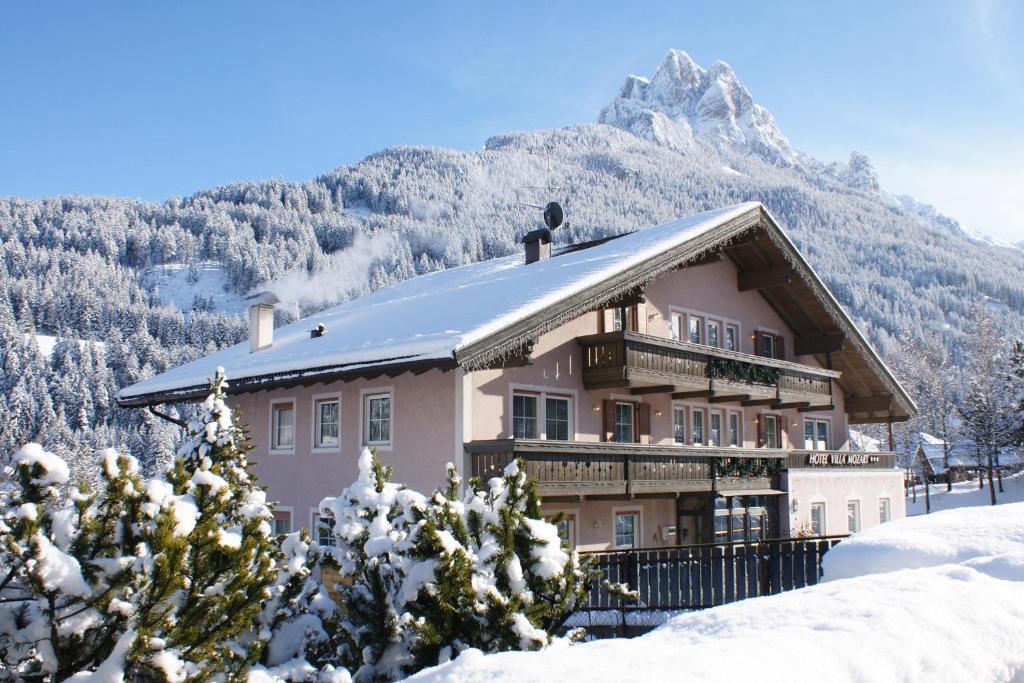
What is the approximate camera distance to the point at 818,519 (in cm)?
2652

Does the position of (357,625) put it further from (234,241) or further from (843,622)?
(234,241)

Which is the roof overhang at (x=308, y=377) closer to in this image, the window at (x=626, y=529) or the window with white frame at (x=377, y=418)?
the window with white frame at (x=377, y=418)

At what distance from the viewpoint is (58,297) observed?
136 m

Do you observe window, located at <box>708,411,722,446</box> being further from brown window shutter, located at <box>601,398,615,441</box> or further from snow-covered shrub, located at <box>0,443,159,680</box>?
snow-covered shrub, located at <box>0,443,159,680</box>

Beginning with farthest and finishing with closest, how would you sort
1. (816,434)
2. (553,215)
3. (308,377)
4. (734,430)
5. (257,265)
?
(257,265) < (816,434) < (734,430) < (553,215) < (308,377)

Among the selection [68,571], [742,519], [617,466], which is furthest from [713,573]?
[68,571]

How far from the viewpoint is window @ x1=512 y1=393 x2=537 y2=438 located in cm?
1852

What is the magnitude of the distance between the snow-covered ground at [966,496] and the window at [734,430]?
30909 millimetres

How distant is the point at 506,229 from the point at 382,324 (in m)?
162

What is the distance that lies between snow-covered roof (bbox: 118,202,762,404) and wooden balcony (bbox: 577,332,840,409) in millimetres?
1858

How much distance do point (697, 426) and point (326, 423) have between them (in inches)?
386

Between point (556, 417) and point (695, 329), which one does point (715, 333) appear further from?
point (556, 417)

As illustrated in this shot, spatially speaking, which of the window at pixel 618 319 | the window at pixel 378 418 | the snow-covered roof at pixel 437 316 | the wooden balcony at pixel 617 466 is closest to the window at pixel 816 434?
the wooden balcony at pixel 617 466

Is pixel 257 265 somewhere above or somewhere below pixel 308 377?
above
